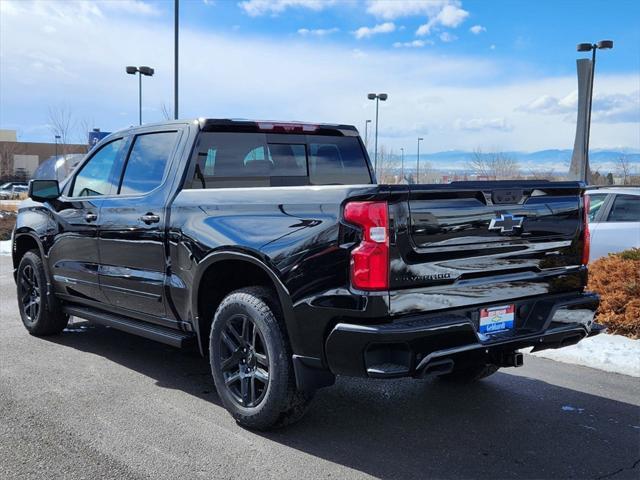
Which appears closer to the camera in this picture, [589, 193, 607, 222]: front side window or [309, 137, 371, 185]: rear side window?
[309, 137, 371, 185]: rear side window

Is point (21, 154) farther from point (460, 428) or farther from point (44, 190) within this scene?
point (460, 428)

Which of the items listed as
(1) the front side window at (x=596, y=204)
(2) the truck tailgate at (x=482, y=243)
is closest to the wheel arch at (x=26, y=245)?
(2) the truck tailgate at (x=482, y=243)

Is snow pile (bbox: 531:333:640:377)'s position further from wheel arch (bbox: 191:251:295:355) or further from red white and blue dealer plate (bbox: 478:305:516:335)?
wheel arch (bbox: 191:251:295:355)

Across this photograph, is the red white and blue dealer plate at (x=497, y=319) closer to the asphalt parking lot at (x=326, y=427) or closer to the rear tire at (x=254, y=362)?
the asphalt parking lot at (x=326, y=427)

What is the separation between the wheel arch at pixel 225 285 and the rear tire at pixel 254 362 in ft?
0.35

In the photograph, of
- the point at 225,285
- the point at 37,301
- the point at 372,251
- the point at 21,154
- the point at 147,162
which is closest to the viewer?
the point at 372,251

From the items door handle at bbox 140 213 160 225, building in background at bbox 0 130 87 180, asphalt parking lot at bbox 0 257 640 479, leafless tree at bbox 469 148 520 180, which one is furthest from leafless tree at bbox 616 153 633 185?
building in background at bbox 0 130 87 180

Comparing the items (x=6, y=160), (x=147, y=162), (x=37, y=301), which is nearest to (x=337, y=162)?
(x=147, y=162)

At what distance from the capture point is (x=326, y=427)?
4145mm

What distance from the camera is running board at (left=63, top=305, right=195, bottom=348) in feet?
15.0

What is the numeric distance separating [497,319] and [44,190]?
4337 millimetres

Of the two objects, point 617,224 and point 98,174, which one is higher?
point 98,174

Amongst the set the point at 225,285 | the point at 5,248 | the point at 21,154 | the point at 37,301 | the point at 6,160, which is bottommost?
the point at 5,248

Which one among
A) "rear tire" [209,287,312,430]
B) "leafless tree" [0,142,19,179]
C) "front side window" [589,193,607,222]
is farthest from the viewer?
"leafless tree" [0,142,19,179]
